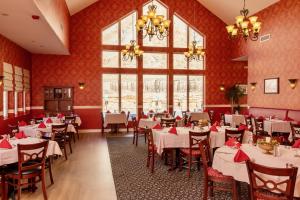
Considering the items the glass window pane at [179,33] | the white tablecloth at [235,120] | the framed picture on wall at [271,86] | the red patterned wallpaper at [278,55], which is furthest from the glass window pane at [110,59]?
the framed picture on wall at [271,86]

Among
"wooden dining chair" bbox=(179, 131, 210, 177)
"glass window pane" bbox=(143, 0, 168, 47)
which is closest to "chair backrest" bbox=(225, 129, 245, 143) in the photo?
"wooden dining chair" bbox=(179, 131, 210, 177)

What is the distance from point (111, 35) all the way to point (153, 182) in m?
8.62

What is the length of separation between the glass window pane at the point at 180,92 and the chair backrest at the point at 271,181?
982cm

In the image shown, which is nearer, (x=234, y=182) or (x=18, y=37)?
(x=234, y=182)

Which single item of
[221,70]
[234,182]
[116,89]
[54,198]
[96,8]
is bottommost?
[54,198]

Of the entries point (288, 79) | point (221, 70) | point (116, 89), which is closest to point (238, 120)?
point (288, 79)

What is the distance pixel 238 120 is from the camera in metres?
10.2

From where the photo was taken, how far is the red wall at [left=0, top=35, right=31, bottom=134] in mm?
7788

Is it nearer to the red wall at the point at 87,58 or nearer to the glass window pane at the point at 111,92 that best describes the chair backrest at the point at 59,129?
the red wall at the point at 87,58

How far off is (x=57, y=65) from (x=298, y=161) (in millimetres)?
10313

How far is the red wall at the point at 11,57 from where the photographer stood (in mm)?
7788

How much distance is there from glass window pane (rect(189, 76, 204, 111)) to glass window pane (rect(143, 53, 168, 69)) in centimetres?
150

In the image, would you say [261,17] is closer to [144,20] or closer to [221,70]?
[221,70]

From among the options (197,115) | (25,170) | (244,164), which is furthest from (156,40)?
(244,164)
